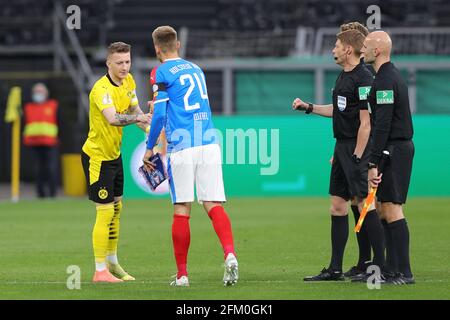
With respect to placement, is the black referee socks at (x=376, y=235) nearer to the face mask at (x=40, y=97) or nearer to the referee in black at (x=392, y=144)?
the referee in black at (x=392, y=144)

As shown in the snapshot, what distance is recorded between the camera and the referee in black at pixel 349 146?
390 inches

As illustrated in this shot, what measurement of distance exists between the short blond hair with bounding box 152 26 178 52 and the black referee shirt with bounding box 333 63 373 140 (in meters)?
1.55

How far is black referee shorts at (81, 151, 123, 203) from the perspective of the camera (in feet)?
33.5

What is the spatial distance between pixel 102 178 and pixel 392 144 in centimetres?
266

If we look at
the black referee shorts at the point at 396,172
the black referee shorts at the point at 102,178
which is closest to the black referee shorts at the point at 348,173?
the black referee shorts at the point at 396,172

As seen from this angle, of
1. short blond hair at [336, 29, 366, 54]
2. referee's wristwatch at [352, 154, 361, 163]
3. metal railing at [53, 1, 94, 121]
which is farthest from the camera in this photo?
metal railing at [53, 1, 94, 121]

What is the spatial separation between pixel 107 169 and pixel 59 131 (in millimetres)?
17685

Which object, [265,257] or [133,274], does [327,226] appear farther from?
[133,274]

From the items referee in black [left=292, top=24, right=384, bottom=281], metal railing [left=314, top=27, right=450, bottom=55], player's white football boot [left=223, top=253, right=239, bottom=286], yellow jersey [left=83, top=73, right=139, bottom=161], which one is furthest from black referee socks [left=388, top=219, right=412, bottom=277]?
metal railing [left=314, top=27, right=450, bottom=55]

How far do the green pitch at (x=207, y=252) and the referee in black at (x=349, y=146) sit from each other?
486mm

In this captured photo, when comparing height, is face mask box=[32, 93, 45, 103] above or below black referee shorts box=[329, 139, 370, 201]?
below

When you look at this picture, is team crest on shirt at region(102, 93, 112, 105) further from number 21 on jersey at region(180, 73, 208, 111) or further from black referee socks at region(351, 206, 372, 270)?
black referee socks at region(351, 206, 372, 270)

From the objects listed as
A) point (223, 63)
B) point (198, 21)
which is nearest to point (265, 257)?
point (223, 63)
